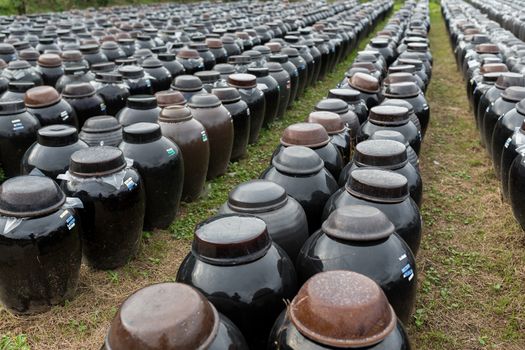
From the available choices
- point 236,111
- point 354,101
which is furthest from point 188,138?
point 354,101

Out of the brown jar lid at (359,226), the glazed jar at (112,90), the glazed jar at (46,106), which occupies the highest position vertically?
the brown jar lid at (359,226)

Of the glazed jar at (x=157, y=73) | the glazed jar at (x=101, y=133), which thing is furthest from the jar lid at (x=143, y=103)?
the glazed jar at (x=157, y=73)

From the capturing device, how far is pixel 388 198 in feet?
10.5

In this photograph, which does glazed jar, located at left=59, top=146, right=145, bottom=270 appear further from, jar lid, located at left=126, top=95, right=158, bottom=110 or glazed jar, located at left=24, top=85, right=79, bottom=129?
glazed jar, located at left=24, top=85, right=79, bottom=129

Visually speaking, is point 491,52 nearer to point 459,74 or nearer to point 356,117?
point 459,74

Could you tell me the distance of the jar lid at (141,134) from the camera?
171 inches

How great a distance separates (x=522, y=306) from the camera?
3.71 metres

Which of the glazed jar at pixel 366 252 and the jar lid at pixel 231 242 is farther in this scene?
the glazed jar at pixel 366 252

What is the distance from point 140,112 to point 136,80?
162cm

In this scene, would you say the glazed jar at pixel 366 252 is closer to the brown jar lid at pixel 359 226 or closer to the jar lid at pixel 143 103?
the brown jar lid at pixel 359 226

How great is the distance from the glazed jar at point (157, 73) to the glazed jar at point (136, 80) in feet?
0.93

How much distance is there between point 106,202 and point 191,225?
4.35ft

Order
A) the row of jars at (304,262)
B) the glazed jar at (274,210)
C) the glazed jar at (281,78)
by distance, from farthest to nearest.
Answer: the glazed jar at (281,78) < the glazed jar at (274,210) < the row of jars at (304,262)

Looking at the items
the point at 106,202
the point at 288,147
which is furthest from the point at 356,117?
the point at 106,202
